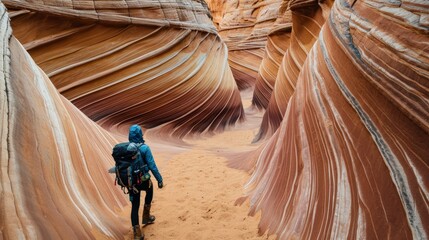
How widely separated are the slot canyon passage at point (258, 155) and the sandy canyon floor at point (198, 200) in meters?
0.02

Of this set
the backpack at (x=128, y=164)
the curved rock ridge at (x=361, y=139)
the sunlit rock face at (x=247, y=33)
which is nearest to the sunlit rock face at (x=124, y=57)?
the backpack at (x=128, y=164)

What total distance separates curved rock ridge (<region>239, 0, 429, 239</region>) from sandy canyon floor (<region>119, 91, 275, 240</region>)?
9.8 inches

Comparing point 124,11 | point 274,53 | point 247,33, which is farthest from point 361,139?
point 247,33

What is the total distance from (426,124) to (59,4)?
658cm

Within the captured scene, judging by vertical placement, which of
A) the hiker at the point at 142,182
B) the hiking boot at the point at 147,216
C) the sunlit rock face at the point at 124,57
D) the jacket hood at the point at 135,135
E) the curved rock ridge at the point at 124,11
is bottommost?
the hiking boot at the point at 147,216

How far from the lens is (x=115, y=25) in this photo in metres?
6.87

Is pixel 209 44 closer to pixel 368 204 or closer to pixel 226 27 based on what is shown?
pixel 368 204

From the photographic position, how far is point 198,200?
11.8ft

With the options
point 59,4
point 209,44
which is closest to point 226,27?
point 209,44

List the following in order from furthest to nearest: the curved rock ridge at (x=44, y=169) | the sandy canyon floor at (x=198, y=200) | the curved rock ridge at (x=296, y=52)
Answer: the curved rock ridge at (x=296, y=52) < the sandy canyon floor at (x=198, y=200) < the curved rock ridge at (x=44, y=169)

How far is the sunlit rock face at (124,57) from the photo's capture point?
6266 mm

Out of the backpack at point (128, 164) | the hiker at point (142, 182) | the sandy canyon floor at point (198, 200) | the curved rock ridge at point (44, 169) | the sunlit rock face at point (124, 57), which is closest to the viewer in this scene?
the curved rock ridge at point (44, 169)

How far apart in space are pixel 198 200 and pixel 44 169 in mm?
1668

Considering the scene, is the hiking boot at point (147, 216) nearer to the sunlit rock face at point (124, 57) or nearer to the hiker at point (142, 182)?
the hiker at point (142, 182)
